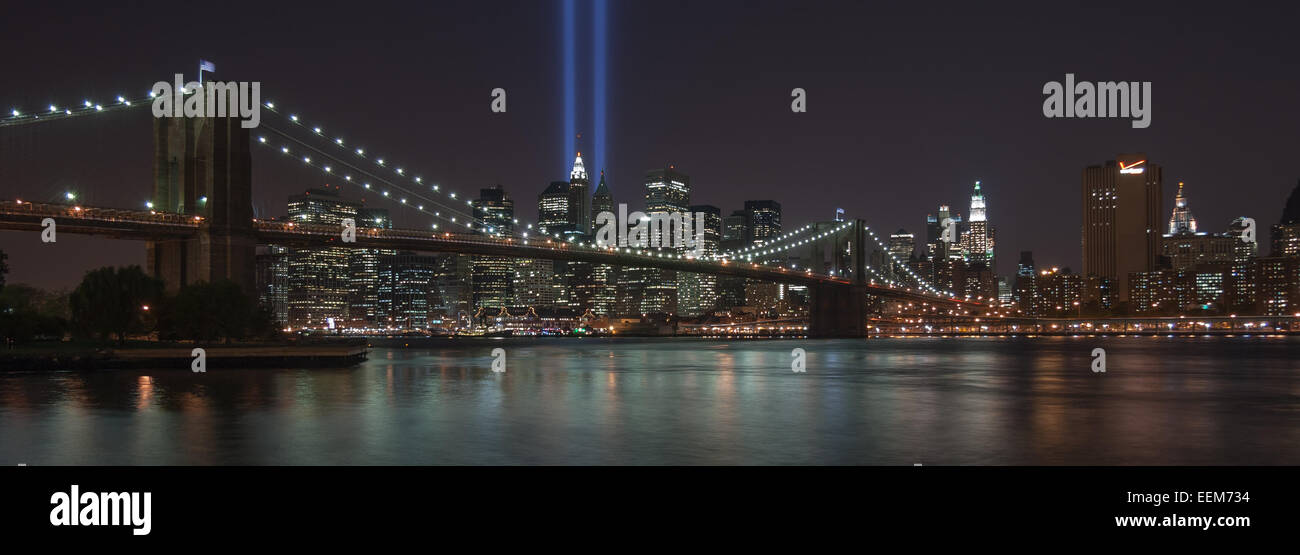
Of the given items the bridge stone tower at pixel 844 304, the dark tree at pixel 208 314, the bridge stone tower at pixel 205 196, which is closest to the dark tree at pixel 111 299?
the dark tree at pixel 208 314

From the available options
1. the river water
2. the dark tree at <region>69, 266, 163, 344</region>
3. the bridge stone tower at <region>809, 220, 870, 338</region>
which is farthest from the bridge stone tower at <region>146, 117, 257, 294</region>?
the bridge stone tower at <region>809, 220, 870, 338</region>

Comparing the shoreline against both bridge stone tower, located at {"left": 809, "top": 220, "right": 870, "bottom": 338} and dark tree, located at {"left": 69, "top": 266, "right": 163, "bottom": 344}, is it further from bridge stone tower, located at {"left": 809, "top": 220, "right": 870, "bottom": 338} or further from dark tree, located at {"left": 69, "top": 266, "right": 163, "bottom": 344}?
bridge stone tower, located at {"left": 809, "top": 220, "right": 870, "bottom": 338}

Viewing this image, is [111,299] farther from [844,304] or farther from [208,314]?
[844,304]

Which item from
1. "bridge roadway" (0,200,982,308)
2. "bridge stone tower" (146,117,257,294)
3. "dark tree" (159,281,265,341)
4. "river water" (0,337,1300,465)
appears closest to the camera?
"river water" (0,337,1300,465)

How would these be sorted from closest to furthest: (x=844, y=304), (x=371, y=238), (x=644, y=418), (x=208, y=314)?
(x=644, y=418), (x=208, y=314), (x=371, y=238), (x=844, y=304)

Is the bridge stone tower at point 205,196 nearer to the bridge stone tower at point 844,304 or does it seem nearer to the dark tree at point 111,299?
the dark tree at point 111,299

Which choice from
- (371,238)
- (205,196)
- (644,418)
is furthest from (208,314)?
(644,418)
